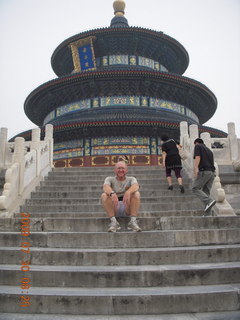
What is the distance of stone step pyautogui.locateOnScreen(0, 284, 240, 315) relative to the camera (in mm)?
3297

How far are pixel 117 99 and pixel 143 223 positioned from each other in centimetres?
1562

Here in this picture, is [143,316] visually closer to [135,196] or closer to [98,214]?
[135,196]

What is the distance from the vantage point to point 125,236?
493 centimetres

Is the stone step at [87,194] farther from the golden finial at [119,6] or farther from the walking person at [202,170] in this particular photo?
the golden finial at [119,6]

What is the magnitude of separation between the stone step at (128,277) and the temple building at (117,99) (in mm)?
13655

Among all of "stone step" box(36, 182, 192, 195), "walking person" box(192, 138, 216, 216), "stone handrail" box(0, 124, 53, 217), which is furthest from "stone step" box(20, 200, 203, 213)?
"stone step" box(36, 182, 192, 195)

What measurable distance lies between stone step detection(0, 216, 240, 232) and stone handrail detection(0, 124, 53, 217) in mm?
1700

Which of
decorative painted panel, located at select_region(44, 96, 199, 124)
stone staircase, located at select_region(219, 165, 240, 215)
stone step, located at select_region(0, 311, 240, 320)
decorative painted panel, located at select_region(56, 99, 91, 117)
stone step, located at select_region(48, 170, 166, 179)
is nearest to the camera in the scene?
Answer: stone step, located at select_region(0, 311, 240, 320)

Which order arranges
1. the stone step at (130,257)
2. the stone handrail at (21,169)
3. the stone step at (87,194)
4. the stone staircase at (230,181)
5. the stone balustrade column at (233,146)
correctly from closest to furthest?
the stone step at (130,257), the stone handrail at (21,169), the stone step at (87,194), the stone staircase at (230,181), the stone balustrade column at (233,146)

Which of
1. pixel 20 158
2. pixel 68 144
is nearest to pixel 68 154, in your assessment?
pixel 68 144

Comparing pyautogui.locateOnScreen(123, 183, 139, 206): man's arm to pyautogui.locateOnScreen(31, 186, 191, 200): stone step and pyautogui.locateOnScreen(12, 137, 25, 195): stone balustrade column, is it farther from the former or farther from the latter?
pyautogui.locateOnScreen(12, 137, 25, 195): stone balustrade column

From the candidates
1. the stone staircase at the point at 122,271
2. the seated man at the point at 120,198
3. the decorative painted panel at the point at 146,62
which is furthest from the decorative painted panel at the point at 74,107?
the seated man at the point at 120,198

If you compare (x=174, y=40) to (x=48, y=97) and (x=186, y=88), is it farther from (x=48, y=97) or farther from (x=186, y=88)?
(x=48, y=97)

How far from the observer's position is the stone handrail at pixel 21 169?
7332 mm
